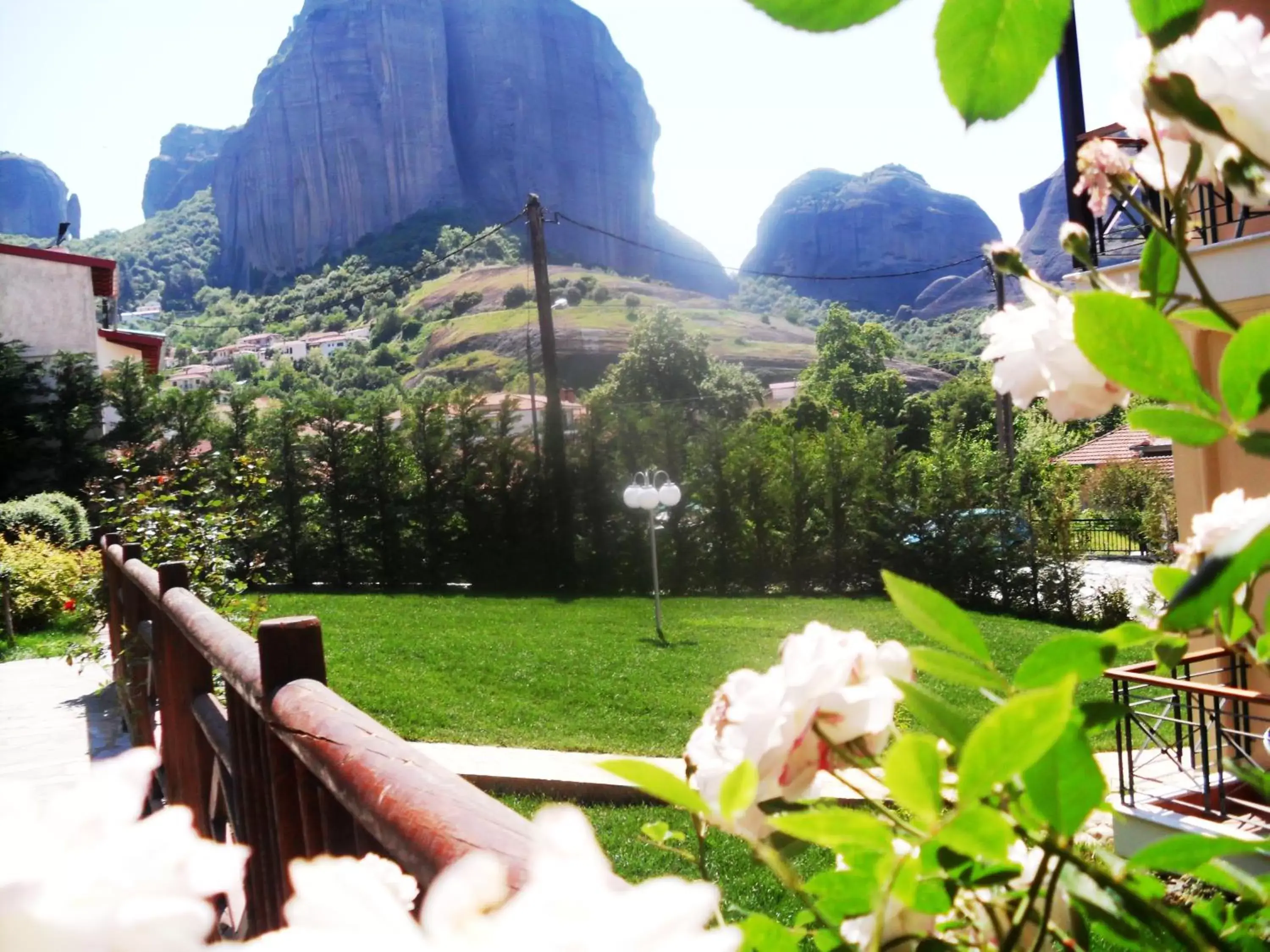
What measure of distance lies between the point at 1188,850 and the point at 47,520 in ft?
42.6

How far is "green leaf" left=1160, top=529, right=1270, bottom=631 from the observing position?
309 mm

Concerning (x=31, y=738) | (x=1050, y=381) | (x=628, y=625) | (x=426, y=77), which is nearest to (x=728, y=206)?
(x=426, y=77)

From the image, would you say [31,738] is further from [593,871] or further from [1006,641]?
[1006,641]

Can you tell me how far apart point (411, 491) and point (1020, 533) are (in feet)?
27.2

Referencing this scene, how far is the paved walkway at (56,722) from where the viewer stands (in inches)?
180

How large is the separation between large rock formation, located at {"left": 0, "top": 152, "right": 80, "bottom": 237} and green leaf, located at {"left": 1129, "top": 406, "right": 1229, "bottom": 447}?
397 feet

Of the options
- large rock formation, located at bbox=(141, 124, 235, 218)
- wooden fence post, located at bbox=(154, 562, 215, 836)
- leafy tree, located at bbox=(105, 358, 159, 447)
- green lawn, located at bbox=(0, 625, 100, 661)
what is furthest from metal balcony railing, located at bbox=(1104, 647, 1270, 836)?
large rock formation, located at bbox=(141, 124, 235, 218)

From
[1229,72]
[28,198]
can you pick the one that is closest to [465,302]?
[1229,72]

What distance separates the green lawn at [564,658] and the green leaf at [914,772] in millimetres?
4480

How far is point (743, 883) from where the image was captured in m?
4.03

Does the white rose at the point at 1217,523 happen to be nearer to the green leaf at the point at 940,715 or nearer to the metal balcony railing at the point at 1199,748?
the green leaf at the point at 940,715

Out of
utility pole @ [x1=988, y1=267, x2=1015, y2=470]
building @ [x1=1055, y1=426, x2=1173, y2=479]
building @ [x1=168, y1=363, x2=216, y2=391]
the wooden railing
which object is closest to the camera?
the wooden railing

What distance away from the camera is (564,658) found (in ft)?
29.3

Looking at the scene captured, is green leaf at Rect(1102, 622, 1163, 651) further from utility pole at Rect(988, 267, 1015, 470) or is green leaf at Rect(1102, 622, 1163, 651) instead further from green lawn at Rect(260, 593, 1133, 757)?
utility pole at Rect(988, 267, 1015, 470)
